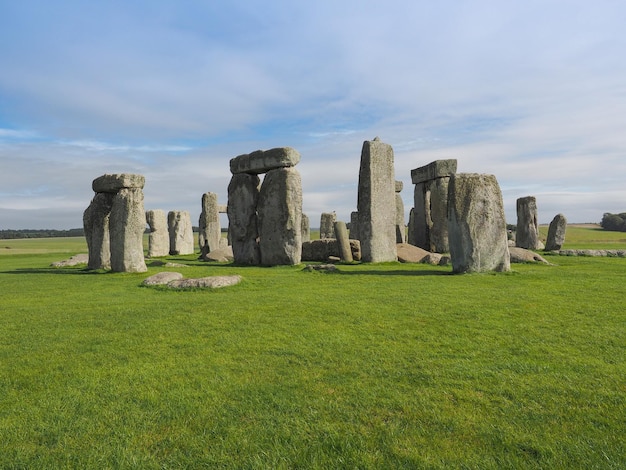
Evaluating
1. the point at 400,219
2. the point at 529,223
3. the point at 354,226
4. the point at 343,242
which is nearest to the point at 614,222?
the point at 529,223

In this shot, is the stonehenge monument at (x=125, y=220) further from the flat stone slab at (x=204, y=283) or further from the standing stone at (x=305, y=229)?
the standing stone at (x=305, y=229)

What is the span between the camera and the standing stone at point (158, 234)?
1009 inches

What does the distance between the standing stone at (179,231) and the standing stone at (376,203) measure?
49.3ft

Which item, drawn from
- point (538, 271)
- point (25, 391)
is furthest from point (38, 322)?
point (538, 271)

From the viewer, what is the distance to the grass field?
270cm

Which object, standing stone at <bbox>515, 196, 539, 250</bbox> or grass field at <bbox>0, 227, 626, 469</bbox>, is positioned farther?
standing stone at <bbox>515, 196, 539, 250</bbox>

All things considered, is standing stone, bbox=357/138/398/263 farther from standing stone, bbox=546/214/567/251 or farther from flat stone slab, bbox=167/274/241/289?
standing stone, bbox=546/214/567/251

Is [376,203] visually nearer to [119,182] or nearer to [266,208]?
[266,208]

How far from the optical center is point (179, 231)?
26.5 metres

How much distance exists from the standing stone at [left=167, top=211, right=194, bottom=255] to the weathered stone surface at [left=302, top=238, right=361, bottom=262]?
10867 millimetres

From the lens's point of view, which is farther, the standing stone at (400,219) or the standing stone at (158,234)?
the standing stone at (158,234)

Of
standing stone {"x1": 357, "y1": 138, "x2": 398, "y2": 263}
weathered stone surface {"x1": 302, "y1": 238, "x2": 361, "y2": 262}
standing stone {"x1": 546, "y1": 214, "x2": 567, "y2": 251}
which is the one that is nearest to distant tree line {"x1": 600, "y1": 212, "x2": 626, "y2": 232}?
standing stone {"x1": 546, "y1": 214, "x2": 567, "y2": 251}

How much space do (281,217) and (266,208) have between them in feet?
2.51

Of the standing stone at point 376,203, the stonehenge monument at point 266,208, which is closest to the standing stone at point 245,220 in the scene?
the stonehenge monument at point 266,208
